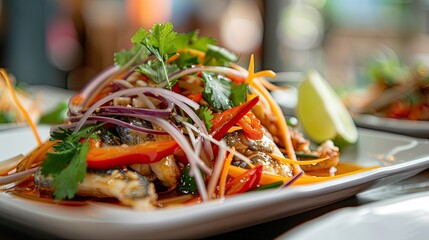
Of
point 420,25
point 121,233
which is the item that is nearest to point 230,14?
point 420,25

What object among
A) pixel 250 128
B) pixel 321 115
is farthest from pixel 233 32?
pixel 250 128

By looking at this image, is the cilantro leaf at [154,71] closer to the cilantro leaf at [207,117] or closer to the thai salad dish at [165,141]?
the thai salad dish at [165,141]

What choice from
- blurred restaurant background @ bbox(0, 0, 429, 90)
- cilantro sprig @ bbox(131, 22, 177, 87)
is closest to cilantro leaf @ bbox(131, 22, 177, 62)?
cilantro sprig @ bbox(131, 22, 177, 87)

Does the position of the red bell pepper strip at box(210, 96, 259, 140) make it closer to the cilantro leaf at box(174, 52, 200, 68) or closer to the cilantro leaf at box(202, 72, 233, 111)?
the cilantro leaf at box(202, 72, 233, 111)

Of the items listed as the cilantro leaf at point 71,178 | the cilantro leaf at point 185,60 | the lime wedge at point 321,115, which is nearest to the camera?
the cilantro leaf at point 71,178

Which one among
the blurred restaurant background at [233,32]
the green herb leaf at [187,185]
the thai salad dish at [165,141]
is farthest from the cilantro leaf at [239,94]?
the blurred restaurant background at [233,32]

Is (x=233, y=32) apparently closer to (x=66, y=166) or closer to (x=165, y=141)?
(x=165, y=141)
